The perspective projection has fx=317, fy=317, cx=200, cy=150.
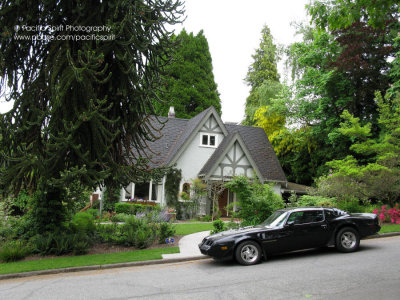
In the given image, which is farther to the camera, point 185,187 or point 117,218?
point 185,187

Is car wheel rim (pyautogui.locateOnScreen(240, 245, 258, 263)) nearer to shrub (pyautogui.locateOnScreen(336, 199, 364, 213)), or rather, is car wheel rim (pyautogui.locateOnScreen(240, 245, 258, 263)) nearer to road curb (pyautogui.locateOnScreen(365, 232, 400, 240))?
road curb (pyautogui.locateOnScreen(365, 232, 400, 240))

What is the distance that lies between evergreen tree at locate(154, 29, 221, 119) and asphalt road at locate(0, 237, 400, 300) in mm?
29152

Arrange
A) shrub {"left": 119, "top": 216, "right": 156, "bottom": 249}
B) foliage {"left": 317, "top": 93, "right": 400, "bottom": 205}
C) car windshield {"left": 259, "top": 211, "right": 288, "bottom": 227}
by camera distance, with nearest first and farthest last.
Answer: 1. car windshield {"left": 259, "top": 211, "right": 288, "bottom": 227}
2. shrub {"left": 119, "top": 216, "right": 156, "bottom": 249}
3. foliage {"left": 317, "top": 93, "right": 400, "bottom": 205}

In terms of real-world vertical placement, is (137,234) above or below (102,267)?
above

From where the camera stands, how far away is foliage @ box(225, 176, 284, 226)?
479 inches

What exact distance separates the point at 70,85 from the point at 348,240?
31.0 feet

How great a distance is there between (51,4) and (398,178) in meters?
16.1

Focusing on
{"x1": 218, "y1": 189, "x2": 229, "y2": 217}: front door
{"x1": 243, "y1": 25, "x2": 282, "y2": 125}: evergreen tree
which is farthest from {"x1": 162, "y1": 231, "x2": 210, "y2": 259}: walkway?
{"x1": 243, "y1": 25, "x2": 282, "y2": 125}: evergreen tree

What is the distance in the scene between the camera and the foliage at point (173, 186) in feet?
68.0

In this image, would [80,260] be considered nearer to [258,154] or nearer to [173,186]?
[173,186]

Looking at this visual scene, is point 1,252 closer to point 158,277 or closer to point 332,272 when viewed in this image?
point 158,277

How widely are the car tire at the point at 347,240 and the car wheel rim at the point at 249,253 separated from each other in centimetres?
260

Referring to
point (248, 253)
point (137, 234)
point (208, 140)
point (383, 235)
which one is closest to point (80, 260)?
point (137, 234)

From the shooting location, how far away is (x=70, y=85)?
962cm
